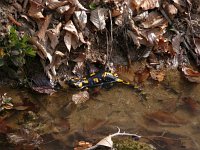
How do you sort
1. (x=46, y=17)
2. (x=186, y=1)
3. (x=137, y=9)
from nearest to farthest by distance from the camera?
(x=46, y=17), (x=137, y=9), (x=186, y=1)

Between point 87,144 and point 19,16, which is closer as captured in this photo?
point 87,144

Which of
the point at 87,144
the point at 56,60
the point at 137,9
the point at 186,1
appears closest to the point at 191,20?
the point at 186,1

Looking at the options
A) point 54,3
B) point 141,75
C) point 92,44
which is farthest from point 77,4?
point 141,75

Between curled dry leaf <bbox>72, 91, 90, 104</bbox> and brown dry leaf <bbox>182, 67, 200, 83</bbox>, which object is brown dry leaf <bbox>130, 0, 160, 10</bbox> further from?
curled dry leaf <bbox>72, 91, 90, 104</bbox>

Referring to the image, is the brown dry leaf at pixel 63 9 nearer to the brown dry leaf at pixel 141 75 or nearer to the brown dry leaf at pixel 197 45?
the brown dry leaf at pixel 141 75

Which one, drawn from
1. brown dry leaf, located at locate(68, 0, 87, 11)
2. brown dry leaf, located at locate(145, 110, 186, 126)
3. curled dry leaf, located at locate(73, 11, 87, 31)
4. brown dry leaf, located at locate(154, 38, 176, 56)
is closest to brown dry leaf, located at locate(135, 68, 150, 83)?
brown dry leaf, located at locate(154, 38, 176, 56)

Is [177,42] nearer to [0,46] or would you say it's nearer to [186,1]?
[186,1]
